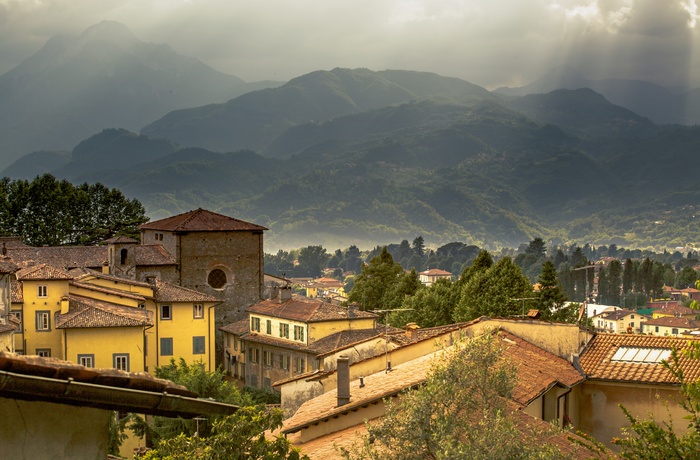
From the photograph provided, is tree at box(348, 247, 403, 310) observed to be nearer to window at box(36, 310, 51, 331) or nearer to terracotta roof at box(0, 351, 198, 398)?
window at box(36, 310, 51, 331)

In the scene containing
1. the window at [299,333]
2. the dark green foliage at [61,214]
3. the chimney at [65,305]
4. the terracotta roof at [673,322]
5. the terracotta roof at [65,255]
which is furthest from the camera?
the terracotta roof at [673,322]

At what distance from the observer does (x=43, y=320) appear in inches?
1608

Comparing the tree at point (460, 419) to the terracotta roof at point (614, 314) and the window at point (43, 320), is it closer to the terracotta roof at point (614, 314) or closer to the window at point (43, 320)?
the window at point (43, 320)

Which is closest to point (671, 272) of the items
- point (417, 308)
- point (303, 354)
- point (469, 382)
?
point (417, 308)

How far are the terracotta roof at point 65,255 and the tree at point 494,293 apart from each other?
2221 centimetres

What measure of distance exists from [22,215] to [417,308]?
36.9m

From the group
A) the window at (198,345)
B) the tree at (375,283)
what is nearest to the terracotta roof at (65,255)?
the window at (198,345)

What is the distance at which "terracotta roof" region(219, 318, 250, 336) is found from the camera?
2197 inches

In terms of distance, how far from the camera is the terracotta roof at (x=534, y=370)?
17.8 metres

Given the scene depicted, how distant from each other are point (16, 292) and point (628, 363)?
26845 millimetres

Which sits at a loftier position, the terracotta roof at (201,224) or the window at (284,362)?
the terracotta roof at (201,224)

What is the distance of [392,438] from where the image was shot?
36.3ft

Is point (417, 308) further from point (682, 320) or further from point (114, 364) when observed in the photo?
Result: point (682, 320)

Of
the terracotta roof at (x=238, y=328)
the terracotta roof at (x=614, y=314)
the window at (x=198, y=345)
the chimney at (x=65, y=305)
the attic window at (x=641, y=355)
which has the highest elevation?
the attic window at (x=641, y=355)
